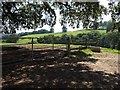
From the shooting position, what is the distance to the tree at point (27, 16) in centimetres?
1878

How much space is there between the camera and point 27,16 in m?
20.3

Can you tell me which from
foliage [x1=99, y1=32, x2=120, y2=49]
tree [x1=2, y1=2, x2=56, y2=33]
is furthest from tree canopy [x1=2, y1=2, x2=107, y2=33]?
foliage [x1=99, y1=32, x2=120, y2=49]

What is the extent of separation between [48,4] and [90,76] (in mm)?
10212

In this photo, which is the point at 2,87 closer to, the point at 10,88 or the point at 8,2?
the point at 10,88

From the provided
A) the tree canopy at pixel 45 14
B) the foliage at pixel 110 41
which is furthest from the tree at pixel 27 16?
the foliage at pixel 110 41

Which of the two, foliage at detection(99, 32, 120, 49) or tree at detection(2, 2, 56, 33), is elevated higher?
tree at detection(2, 2, 56, 33)

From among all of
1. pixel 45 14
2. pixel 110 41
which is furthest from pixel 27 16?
pixel 110 41

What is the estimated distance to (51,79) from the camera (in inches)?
360

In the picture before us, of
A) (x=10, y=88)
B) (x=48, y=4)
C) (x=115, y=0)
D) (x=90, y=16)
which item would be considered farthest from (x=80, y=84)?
(x=90, y=16)

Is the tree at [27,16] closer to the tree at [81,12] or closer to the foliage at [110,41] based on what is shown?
the tree at [81,12]

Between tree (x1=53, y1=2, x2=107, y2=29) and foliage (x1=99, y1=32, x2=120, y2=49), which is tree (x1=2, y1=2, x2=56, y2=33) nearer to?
tree (x1=53, y1=2, x2=107, y2=29)

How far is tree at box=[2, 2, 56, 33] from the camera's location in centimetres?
1878

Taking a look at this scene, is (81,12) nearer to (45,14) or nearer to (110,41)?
(45,14)

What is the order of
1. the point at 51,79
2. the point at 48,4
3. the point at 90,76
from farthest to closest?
the point at 48,4 < the point at 90,76 < the point at 51,79
